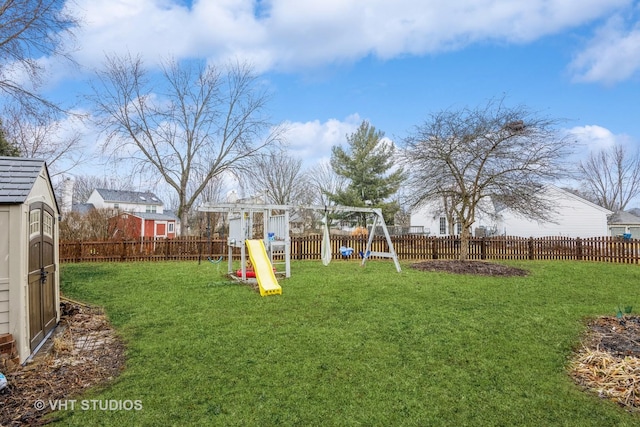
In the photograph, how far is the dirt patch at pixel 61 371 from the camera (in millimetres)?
3055

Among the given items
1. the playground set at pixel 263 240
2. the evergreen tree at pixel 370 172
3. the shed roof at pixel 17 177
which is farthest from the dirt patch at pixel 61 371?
the evergreen tree at pixel 370 172

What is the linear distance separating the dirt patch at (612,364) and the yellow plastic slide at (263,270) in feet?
16.7

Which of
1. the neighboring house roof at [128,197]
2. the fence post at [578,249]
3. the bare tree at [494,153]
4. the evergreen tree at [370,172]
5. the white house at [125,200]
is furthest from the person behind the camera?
the neighboring house roof at [128,197]

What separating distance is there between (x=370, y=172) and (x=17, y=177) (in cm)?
2378

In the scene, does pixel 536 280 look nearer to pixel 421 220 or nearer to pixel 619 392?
pixel 619 392

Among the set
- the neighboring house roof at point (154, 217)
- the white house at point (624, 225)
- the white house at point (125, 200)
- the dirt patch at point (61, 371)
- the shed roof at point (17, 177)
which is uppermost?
the white house at point (125, 200)

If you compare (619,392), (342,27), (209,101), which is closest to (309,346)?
(619,392)

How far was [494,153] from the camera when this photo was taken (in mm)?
11109

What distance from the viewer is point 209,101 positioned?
77.3 ft

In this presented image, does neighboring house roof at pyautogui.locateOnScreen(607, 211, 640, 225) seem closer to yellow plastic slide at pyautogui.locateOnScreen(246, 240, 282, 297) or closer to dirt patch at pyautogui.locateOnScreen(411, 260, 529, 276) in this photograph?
dirt patch at pyautogui.locateOnScreen(411, 260, 529, 276)

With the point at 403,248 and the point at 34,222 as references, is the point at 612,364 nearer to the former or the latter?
the point at 34,222

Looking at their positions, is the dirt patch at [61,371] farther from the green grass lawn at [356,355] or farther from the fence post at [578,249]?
the fence post at [578,249]

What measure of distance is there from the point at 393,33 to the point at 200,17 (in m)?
5.31

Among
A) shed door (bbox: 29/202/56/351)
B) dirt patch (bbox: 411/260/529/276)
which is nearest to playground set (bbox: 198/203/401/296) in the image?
dirt patch (bbox: 411/260/529/276)
